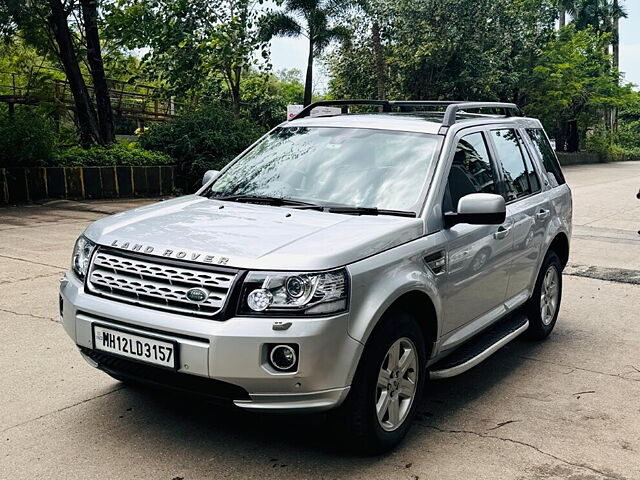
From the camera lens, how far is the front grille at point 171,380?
11.2 feet

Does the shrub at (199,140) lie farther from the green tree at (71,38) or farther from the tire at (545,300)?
the tire at (545,300)

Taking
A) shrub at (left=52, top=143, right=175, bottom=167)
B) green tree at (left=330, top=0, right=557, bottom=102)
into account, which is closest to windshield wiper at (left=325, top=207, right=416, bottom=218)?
shrub at (left=52, top=143, right=175, bottom=167)

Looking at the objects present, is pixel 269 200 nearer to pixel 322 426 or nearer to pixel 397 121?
pixel 397 121

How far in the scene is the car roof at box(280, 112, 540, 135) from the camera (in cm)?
478

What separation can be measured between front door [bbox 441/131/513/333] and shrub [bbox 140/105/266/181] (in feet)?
43.2

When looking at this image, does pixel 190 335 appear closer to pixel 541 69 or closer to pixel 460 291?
pixel 460 291

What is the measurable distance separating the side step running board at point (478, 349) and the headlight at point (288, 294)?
1.20 meters

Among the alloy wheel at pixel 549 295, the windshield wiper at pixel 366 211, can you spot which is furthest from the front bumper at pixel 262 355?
the alloy wheel at pixel 549 295

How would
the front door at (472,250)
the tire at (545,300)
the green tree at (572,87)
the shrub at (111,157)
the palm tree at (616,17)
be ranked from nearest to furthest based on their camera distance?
1. the front door at (472,250)
2. the tire at (545,300)
3. the shrub at (111,157)
4. the green tree at (572,87)
5. the palm tree at (616,17)

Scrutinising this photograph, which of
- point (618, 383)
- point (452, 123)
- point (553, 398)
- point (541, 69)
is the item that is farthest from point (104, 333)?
point (541, 69)

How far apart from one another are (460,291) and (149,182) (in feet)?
45.5

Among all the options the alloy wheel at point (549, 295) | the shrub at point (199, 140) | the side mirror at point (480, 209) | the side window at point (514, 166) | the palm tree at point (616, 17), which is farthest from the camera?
the palm tree at point (616, 17)

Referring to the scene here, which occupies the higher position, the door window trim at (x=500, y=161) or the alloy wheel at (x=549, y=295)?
the door window trim at (x=500, y=161)

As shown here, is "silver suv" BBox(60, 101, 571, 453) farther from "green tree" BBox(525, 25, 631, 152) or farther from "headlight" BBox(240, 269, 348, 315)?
"green tree" BBox(525, 25, 631, 152)
